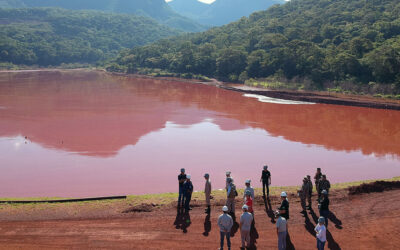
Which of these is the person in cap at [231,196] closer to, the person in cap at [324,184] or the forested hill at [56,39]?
the person in cap at [324,184]

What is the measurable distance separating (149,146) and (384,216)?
684 inches

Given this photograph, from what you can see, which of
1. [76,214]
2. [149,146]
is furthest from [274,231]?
[149,146]

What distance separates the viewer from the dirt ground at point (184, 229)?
34.4 feet

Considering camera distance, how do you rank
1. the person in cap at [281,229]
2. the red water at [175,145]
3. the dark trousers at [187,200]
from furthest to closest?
the red water at [175,145] → the dark trousers at [187,200] → the person in cap at [281,229]

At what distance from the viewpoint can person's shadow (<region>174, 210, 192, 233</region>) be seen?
37.9 feet

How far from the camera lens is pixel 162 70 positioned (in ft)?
339

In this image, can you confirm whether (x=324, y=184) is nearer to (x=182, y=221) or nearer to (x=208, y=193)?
(x=208, y=193)

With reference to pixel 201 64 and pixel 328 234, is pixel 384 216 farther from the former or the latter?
pixel 201 64

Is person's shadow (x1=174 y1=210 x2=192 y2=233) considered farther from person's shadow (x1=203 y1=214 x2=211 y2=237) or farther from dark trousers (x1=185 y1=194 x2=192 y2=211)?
person's shadow (x1=203 y1=214 x2=211 y2=237)

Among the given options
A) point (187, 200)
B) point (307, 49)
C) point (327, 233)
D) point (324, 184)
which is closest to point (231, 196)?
point (187, 200)

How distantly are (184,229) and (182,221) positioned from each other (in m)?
0.57

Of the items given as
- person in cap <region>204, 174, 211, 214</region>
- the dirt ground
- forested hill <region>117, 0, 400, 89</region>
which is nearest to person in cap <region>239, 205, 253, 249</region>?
the dirt ground

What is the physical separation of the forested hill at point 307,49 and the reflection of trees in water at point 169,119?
1522cm

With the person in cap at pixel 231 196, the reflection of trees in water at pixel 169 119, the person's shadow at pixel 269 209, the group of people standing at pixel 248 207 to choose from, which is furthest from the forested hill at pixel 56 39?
the person in cap at pixel 231 196
